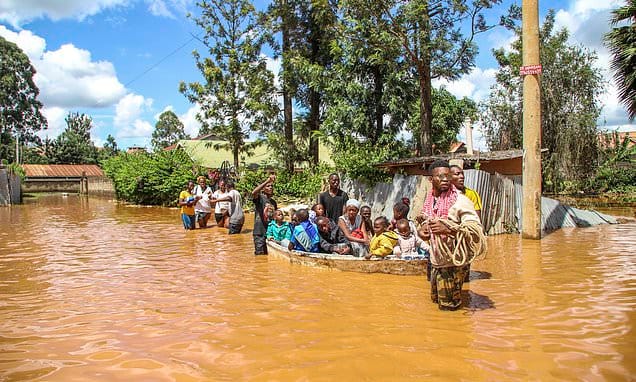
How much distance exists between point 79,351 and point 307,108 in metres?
20.0

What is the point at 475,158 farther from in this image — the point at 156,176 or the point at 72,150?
the point at 72,150

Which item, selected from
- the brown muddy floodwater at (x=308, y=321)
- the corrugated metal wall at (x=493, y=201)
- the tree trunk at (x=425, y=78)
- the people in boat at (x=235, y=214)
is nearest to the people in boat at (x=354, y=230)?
the brown muddy floodwater at (x=308, y=321)

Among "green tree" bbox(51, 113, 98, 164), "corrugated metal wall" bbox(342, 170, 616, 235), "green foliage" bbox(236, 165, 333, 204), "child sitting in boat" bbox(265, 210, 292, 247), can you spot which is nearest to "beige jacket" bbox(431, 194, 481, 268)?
"child sitting in boat" bbox(265, 210, 292, 247)

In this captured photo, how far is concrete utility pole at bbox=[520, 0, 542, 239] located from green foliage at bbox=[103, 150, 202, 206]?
16887 millimetres

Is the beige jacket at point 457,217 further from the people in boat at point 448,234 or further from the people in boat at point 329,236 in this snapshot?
the people in boat at point 329,236

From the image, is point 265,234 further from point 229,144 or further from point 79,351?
point 229,144

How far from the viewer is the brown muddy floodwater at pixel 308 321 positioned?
12.6ft

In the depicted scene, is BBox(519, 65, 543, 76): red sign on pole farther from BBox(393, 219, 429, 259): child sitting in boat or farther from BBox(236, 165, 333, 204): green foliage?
BBox(236, 165, 333, 204): green foliage

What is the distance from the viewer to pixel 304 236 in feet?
26.7

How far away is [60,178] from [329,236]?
1757 inches

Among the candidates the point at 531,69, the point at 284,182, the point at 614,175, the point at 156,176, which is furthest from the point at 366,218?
the point at 614,175

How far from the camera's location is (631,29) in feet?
42.0

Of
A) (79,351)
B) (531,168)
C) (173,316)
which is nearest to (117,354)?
(79,351)

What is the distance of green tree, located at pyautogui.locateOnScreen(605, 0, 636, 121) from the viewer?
12633mm
